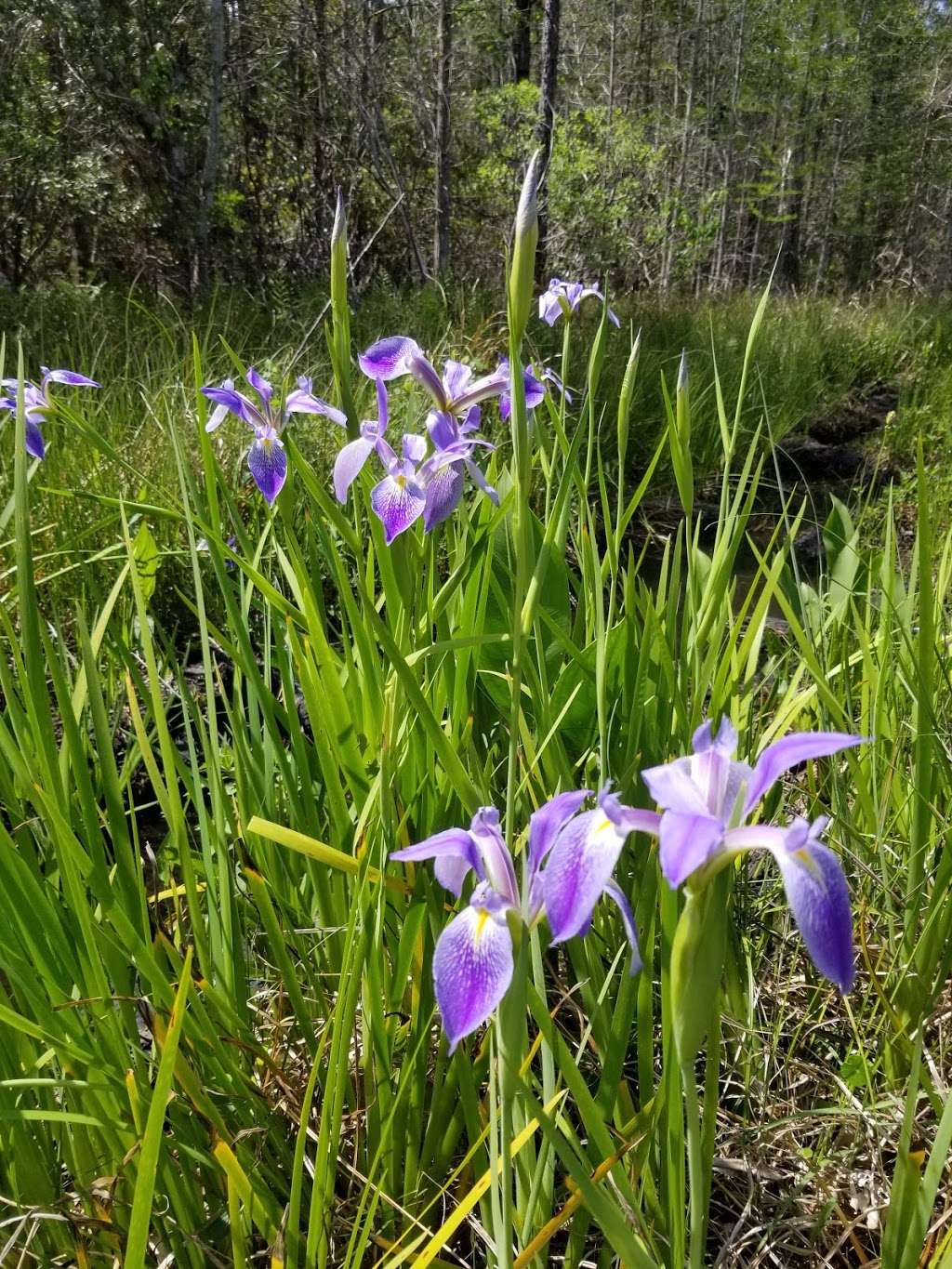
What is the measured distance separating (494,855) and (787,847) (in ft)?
0.61

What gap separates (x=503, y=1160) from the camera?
1.82ft

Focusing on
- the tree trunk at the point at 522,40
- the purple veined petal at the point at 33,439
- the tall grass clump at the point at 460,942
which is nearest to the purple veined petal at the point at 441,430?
the tall grass clump at the point at 460,942

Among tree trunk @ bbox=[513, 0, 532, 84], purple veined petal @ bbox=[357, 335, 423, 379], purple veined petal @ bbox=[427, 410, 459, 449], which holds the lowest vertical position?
purple veined petal @ bbox=[427, 410, 459, 449]

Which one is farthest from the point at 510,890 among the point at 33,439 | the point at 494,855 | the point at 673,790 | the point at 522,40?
the point at 522,40

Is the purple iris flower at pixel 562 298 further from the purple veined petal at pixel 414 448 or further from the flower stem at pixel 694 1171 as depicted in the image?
the flower stem at pixel 694 1171

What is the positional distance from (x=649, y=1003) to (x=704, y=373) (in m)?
5.80

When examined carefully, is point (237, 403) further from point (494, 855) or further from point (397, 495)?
point (494, 855)

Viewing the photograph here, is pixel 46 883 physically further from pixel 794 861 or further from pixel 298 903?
pixel 794 861

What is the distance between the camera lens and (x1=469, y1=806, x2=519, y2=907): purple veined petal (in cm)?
55

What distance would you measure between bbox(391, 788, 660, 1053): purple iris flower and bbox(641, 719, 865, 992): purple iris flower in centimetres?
3

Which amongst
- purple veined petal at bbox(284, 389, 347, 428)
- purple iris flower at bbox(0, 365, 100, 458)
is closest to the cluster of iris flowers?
purple veined petal at bbox(284, 389, 347, 428)

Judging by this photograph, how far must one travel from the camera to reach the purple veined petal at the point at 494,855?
0.55 m

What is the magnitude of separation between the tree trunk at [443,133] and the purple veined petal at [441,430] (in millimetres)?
7617

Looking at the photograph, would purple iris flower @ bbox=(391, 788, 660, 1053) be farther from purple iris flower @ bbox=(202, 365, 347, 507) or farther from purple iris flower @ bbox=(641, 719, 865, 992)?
purple iris flower @ bbox=(202, 365, 347, 507)
